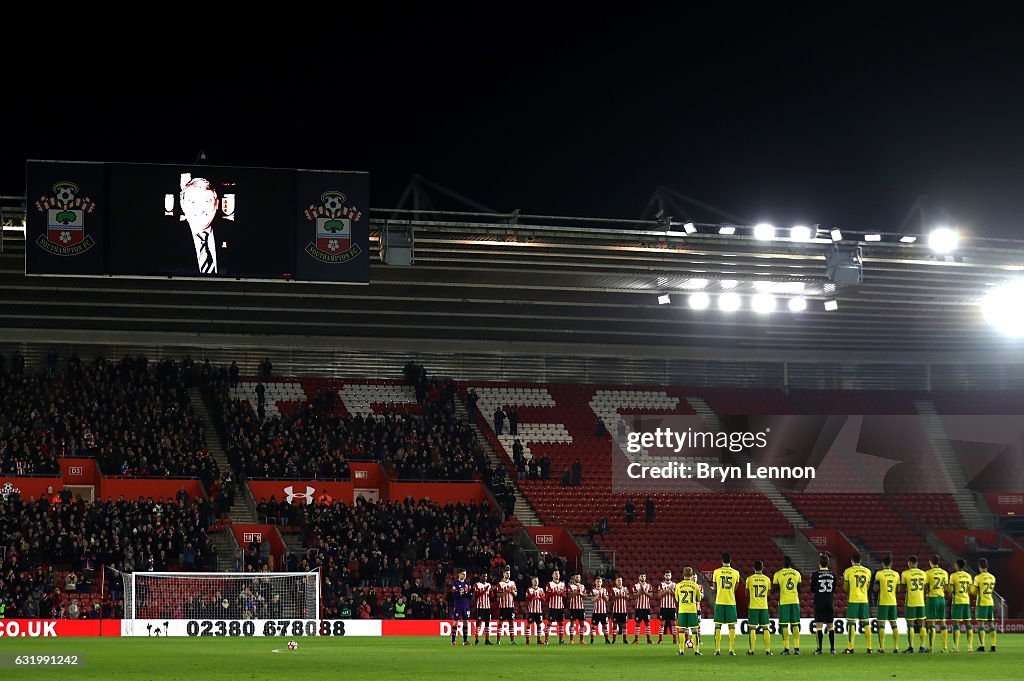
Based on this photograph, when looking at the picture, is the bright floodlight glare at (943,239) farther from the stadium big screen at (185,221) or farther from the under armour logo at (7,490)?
the under armour logo at (7,490)

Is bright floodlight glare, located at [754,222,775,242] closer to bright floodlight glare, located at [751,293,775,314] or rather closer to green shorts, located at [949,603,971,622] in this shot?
bright floodlight glare, located at [751,293,775,314]

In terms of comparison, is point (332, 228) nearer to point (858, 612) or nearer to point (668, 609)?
point (668, 609)

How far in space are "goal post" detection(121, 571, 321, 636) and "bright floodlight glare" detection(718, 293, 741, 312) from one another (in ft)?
44.8

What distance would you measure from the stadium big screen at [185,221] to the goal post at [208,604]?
9.21 meters

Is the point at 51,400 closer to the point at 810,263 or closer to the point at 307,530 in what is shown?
the point at 307,530

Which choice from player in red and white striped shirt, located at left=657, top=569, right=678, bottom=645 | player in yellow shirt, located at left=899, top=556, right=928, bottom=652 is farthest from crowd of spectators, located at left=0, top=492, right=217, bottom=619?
player in yellow shirt, located at left=899, top=556, right=928, bottom=652

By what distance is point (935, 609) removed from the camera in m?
25.1

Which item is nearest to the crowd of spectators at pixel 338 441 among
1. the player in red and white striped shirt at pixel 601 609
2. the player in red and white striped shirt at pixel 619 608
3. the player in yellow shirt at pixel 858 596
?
the player in red and white striped shirt at pixel 619 608

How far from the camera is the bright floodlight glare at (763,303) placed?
39438 mm

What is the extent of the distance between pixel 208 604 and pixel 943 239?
68.1 ft

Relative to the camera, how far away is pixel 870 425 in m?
50.0

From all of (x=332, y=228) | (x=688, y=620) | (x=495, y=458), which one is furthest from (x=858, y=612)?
(x=495, y=458)

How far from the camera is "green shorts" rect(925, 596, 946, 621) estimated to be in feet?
82.2

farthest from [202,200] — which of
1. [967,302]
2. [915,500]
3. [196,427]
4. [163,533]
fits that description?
[915,500]
